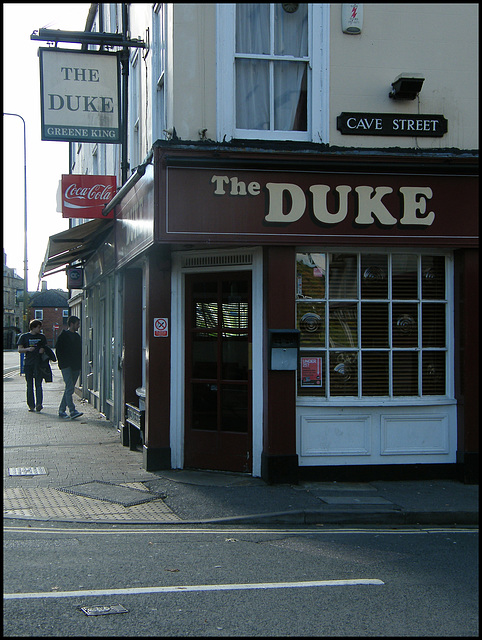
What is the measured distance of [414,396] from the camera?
365 inches

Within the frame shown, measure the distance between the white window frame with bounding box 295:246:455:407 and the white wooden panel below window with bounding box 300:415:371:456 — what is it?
0.20 m

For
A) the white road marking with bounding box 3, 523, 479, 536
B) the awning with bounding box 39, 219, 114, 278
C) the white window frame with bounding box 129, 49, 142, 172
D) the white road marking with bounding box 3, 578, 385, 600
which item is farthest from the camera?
the awning with bounding box 39, 219, 114, 278

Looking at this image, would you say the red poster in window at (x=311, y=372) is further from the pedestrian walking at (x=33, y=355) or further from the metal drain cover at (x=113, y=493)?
the pedestrian walking at (x=33, y=355)

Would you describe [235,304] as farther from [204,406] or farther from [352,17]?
[352,17]

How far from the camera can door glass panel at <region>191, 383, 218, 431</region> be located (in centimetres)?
947

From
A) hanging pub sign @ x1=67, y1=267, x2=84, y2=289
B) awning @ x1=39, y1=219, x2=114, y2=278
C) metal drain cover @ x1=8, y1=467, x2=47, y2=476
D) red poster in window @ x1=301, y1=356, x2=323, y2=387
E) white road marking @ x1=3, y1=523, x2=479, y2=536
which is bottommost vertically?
white road marking @ x1=3, y1=523, x2=479, y2=536

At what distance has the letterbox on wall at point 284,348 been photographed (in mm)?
8703

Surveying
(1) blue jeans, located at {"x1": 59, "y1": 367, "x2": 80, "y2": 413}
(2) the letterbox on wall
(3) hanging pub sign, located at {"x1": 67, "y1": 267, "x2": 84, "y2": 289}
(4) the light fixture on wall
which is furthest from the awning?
(4) the light fixture on wall

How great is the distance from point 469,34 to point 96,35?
5.65m

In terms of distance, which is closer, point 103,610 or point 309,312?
point 103,610

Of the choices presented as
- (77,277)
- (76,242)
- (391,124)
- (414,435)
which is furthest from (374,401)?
(77,277)

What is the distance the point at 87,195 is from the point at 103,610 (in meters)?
9.28

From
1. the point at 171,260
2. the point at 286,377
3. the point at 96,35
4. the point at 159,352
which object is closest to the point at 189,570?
the point at 286,377

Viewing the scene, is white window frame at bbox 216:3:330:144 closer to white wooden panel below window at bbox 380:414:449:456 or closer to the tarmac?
white wooden panel below window at bbox 380:414:449:456
